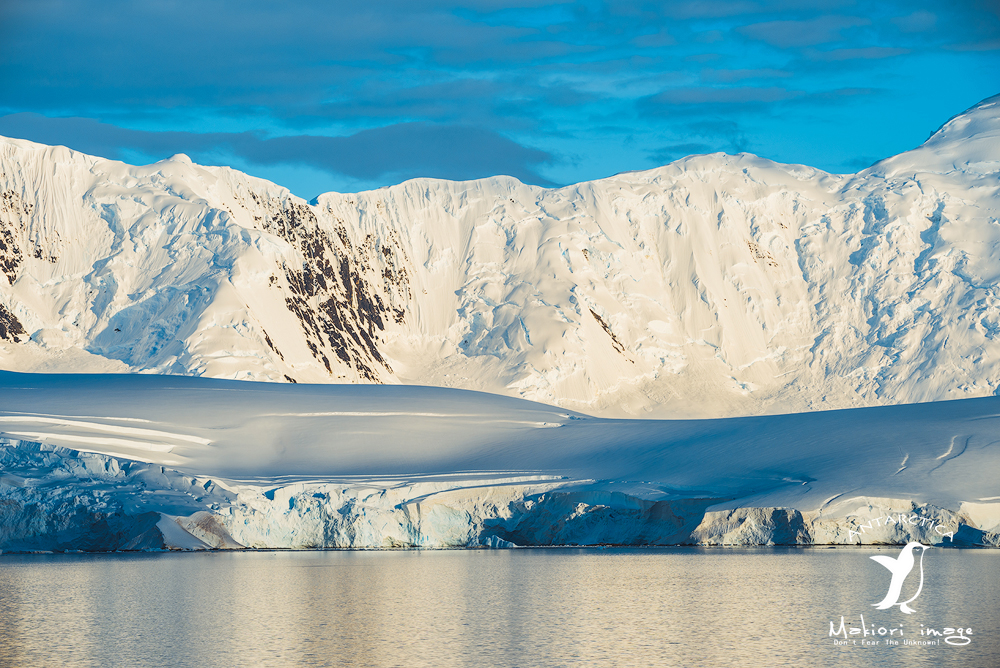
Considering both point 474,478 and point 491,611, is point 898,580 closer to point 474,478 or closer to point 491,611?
point 491,611

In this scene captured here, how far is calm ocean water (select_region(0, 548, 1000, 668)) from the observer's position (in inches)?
867

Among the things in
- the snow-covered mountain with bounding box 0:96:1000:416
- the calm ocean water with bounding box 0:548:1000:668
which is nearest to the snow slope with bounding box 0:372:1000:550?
the calm ocean water with bounding box 0:548:1000:668

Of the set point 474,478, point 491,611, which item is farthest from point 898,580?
point 474,478

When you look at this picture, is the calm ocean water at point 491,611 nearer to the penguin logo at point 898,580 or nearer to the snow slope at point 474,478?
the penguin logo at point 898,580

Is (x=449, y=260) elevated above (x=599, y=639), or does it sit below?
above

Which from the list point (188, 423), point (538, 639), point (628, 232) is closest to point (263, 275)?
point (628, 232)

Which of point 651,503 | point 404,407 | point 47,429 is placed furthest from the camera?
point 404,407

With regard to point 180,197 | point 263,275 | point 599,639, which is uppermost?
point 180,197

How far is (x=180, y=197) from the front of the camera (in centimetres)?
12150

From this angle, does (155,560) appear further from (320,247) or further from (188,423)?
(320,247)

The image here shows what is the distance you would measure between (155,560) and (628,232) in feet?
366

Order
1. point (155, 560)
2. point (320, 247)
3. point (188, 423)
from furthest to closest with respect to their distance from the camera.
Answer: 1. point (320, 247)
2. point (188, 423)
3. point (155, 560)

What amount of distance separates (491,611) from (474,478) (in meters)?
20.7

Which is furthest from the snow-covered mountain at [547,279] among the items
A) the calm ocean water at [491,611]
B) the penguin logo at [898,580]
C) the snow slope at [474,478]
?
the penguin logo at [898,580]
